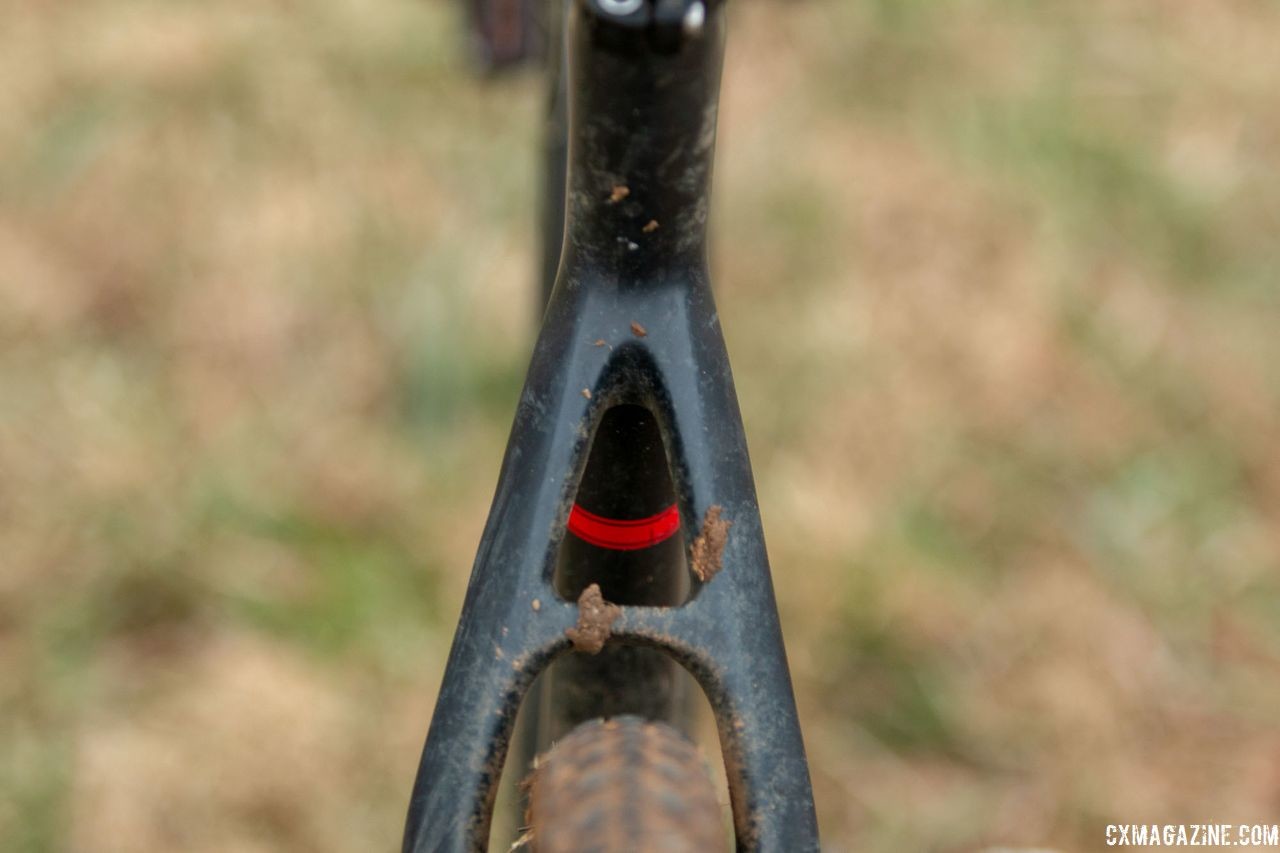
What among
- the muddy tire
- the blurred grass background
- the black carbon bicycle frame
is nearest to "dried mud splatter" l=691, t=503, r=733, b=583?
the black carbon bicycle frame

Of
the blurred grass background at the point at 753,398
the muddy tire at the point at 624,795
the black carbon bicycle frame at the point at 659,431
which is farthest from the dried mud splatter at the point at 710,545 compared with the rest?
the blurred grass background at the point at 753,398

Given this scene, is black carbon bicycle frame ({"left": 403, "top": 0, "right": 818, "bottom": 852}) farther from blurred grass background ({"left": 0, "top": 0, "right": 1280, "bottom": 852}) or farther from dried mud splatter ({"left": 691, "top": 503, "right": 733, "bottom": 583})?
blurred grass background ({"left": 0, "top": 0, "right": 1280, "bottom": 852})

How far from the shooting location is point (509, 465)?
0.72 metres

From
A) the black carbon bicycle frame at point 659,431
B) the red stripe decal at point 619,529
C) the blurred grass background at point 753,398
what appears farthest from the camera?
the blurred grass background at point 753,398

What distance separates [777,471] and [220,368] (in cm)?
83

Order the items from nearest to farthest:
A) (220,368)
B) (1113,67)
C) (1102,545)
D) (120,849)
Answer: (120,849) < (1102,545) < (220,368) < (1113,67)

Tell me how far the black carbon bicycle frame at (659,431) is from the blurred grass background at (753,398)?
3.13 ft

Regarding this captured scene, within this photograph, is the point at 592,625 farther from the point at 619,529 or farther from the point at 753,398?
the point at 753,398

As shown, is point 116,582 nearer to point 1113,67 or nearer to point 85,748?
point 85,748

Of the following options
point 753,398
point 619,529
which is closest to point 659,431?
point 619,529

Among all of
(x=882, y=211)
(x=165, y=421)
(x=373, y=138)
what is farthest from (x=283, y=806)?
(x=882, y=211)

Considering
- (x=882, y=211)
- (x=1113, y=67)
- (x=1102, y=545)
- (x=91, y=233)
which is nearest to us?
(x=1102, y=545)

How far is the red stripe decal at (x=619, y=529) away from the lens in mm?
794

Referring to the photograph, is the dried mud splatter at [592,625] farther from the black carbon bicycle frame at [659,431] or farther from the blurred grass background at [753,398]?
the blurred grass background at [753,398]
